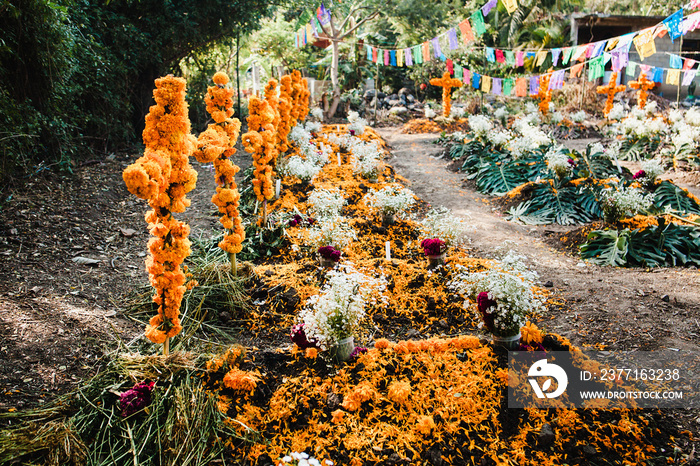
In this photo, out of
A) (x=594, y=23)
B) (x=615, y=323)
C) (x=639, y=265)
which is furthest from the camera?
(x=594, y=23)

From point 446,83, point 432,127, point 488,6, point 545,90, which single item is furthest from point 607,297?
point 446,83

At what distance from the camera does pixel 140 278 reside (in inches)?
180

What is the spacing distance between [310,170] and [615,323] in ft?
16.9

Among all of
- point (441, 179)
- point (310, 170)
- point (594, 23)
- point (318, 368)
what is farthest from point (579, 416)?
point (594, 23)

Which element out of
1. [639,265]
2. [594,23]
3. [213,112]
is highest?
[594,23]

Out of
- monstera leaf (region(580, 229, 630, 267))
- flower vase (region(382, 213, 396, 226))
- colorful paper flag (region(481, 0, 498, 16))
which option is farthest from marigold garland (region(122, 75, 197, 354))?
colorful paper flag (region(481, 0, 498, 16))

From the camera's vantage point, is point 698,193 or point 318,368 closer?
point 318,368

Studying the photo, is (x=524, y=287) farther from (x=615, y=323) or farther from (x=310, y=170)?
(x=310, y=170)

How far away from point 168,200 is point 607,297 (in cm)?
384

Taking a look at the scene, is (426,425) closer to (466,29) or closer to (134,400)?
(134,400)

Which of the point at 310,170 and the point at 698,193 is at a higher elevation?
the point at 310,170

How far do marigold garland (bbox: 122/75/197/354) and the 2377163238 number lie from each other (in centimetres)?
288

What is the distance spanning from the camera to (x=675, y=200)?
662 centimetres

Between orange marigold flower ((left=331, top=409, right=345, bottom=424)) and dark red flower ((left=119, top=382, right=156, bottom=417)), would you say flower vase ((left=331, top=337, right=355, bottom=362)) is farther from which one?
dark red flower ((left=119, top=382, right=156, bottom=417))
